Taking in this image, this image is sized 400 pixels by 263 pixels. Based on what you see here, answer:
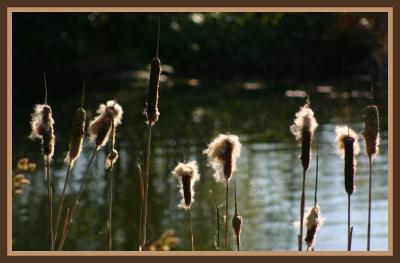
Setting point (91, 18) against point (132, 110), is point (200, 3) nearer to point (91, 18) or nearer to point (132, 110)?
point (132, 110)

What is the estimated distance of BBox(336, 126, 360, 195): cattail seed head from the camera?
10.3 ft

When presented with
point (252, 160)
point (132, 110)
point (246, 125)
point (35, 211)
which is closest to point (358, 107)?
point (246, 125)

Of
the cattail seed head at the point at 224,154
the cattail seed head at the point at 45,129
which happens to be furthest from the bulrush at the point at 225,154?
the cattail seed head at the point at 45,129

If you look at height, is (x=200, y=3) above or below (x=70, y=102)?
below

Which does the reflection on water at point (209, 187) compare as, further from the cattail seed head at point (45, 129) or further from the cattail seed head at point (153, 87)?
the cattail seed head at point (153, 87)

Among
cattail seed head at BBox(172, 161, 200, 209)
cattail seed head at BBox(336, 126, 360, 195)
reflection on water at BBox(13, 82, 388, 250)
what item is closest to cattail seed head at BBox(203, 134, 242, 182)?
cattail seed head at BBox(172, 161, 200, 209)

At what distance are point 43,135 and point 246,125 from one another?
1903 cm

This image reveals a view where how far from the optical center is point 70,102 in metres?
27.9

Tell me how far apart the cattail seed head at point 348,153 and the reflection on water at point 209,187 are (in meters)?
4.52

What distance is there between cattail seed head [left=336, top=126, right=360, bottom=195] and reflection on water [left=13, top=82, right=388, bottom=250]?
4520 mm

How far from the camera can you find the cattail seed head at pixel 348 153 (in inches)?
123

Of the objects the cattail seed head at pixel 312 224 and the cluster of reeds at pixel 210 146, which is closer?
the cluster of reeds at pixel 210 146

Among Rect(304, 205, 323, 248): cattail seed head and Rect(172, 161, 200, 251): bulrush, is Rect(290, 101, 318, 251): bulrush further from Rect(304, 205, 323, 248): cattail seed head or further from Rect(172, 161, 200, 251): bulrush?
Rect(172, 161, 200, 251): bulrush

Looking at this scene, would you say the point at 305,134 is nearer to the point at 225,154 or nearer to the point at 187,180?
the point at 225,154
